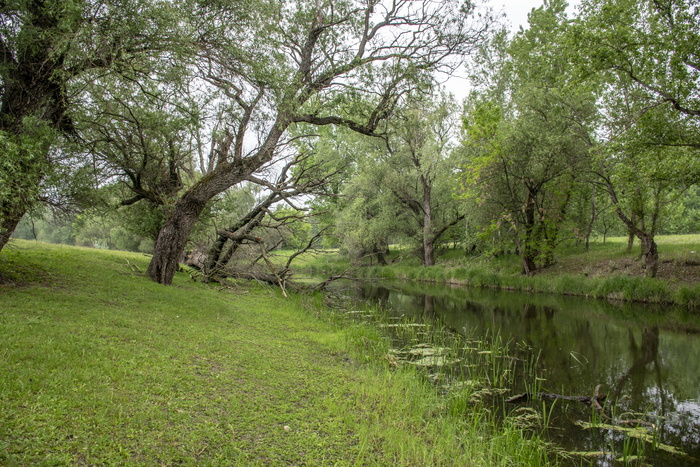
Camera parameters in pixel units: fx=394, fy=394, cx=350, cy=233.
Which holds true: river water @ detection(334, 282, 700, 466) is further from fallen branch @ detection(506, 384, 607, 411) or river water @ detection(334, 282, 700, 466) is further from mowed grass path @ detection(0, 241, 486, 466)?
mowed grass path @ detection(0, 241, 486, 466)

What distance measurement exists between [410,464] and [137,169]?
13.2 meters

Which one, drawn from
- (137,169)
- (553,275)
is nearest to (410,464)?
(137,169)

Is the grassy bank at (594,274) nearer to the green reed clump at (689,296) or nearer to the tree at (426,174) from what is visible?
the green reed clump at (689,296)

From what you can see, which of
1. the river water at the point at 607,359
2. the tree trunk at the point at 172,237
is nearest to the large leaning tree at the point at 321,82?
the tree trunk at the point at 172,237

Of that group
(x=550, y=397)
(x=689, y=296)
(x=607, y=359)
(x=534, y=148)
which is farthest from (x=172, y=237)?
(x=689, y=296)

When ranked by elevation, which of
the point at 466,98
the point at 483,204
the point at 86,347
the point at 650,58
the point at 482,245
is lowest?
the point at 86,347

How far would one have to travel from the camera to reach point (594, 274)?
2100 centimetres

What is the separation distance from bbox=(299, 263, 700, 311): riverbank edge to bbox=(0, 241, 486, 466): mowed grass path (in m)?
6.76

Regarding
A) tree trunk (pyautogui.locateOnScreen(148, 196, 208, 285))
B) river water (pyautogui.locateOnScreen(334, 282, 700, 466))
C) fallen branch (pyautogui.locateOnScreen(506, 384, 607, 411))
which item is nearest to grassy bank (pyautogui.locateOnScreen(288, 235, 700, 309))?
river water (pyautogui.locateOnScreen(334, 282, 700, 466))

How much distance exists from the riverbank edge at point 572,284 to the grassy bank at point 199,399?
6.64 metres

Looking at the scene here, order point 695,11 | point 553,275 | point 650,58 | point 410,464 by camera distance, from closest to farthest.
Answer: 1. point 410,464
2. point 695,11
3. point 650,58
4. point 553,275

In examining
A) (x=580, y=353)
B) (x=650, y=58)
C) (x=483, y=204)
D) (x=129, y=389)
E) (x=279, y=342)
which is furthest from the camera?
(x=483, y=204)

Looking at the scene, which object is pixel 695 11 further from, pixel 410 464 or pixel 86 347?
pixel 86 347

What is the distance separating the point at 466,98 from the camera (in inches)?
1190
